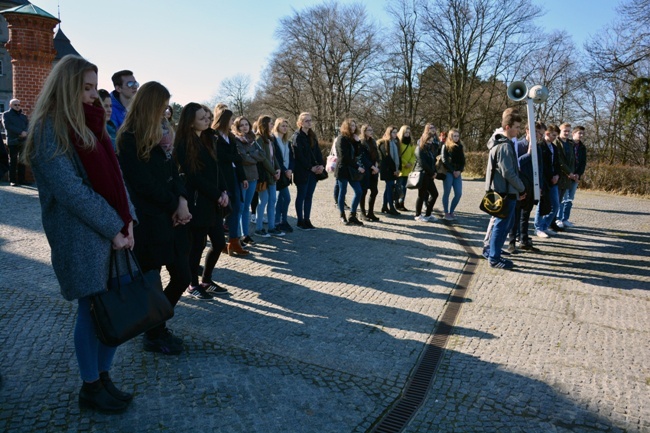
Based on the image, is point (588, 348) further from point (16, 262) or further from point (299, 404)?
point (16, 262)

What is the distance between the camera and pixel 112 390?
337 centimetres

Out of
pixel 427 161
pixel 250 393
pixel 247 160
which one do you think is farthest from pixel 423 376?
pixel 427 161

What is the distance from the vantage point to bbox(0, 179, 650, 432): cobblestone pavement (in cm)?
344

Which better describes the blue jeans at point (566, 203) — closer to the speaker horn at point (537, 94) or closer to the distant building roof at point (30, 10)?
the speaker horn at point (537, 94)

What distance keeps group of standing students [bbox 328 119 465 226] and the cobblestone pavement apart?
106 inches

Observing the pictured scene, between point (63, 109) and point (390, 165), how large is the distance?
29.9 ft

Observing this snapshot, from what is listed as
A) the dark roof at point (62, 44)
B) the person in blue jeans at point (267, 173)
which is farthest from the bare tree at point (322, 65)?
the person in blue jeans at point (267, 173)

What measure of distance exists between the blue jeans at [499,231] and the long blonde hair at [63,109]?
5789mm

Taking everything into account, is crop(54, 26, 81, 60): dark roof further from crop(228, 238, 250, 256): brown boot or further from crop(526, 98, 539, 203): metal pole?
crop(526, 98, 539, 203): metal pole

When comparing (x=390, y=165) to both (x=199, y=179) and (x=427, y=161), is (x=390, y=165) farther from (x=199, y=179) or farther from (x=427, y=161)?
(x=199, y=179)

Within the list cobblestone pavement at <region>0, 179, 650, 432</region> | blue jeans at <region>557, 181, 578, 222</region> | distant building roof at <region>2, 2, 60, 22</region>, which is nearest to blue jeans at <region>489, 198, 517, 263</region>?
cobblestone pavement at <region>0, 179, 650, 432</region>

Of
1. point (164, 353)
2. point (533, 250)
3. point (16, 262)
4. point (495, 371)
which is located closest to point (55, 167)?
point (164, 353)

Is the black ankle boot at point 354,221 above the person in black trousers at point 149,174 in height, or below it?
below

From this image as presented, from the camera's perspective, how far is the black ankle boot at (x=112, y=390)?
11.0 ft
